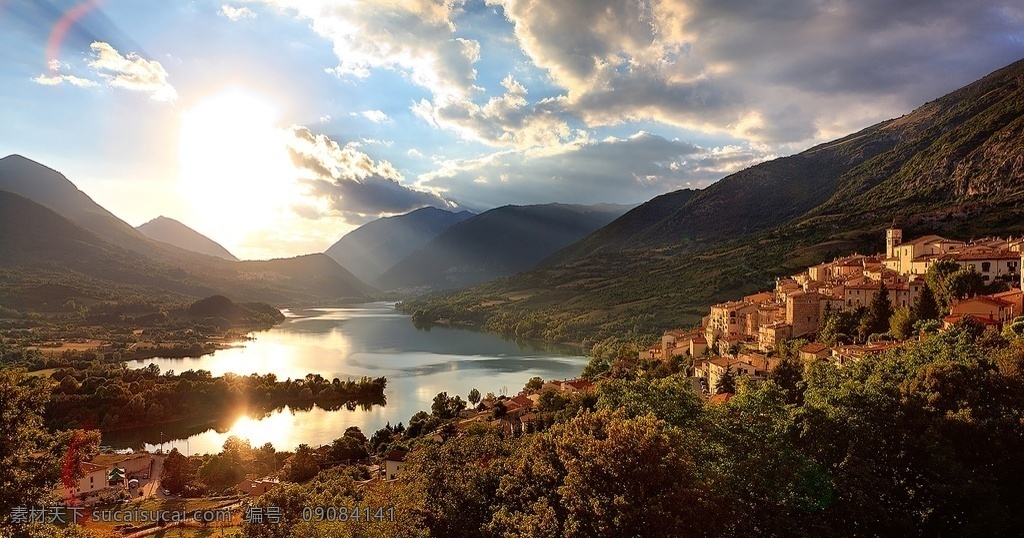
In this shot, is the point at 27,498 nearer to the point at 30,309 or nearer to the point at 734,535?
the point at 734,535

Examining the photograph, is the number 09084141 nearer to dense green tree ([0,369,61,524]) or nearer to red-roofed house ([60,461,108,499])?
dense green tree ([0,369,61,524])

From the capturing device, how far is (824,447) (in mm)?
11797

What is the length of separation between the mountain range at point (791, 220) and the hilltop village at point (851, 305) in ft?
84.6

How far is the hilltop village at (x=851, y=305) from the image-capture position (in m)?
25.3

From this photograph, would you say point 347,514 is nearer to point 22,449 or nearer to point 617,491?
point 22,449

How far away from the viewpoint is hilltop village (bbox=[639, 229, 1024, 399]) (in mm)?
25280

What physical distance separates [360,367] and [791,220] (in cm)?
9959

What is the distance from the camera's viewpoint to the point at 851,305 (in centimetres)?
3284

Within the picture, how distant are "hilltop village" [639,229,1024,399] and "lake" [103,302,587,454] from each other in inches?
862

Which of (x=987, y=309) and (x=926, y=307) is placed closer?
(x=987, y=309)

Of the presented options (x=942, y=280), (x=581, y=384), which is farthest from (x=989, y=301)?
(x=581, y=384)

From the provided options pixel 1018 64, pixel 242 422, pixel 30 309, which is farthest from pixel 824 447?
pixel 1018 64

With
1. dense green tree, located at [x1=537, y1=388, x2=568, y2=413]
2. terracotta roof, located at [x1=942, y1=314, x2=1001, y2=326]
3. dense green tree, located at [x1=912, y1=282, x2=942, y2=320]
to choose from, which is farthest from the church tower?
dense green tree, located at [x1=537, y1=388, x2=568, y2=413]

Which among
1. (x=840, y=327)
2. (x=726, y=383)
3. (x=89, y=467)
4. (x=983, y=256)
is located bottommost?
(x=89, y=467)
